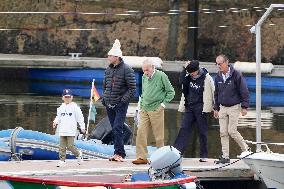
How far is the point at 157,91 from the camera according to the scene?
1180cm

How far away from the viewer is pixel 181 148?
12.5 meters

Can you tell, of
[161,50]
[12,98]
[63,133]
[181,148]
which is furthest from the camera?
[161,50]

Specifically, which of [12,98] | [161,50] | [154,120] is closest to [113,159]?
[154,120]

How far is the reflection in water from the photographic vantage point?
19677mm

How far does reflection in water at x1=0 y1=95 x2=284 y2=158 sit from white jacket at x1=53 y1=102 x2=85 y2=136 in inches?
244

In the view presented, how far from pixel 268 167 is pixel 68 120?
3.01 m

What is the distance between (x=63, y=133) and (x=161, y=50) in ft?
89.1

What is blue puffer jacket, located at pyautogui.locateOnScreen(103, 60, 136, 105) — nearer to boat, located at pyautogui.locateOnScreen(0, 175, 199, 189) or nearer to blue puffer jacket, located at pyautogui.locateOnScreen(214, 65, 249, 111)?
blue puffer jacket, located at pyautogui.locateOnScreen(214, 65, 249, 111)

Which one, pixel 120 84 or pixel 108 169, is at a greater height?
pixel 120 84

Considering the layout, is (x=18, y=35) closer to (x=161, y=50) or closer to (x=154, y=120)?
(x=161, y=50)

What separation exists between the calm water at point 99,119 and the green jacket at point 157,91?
5.47m

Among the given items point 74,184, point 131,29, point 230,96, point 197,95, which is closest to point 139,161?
point 197,95

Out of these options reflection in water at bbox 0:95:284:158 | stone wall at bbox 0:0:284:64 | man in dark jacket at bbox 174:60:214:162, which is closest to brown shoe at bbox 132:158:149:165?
man in dark jacket at bbox 174:60:214:162

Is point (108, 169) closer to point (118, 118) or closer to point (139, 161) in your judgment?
point (139, 161)
